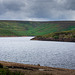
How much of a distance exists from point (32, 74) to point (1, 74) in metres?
3.89

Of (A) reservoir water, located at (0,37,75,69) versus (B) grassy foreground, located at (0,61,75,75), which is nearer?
(B) grassy foreground, located at (0,61,75,75)

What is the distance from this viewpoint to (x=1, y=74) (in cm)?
1892

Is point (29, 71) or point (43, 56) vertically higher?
point (29, 71)

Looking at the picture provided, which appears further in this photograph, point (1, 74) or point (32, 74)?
point (32, 74)

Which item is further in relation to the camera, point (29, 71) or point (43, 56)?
point (43, 56)

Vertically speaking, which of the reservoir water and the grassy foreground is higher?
the grassy foreground

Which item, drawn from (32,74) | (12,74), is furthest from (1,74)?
(32,74)

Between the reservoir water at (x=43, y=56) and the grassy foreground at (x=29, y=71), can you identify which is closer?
the grassy foreground at (x=29, y=71)

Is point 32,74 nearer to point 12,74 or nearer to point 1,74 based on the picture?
point 12,74

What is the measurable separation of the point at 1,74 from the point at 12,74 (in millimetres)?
1375

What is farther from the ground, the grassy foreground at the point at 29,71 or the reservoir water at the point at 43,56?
the grassy foreground at the point at 29,71
